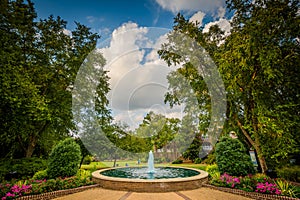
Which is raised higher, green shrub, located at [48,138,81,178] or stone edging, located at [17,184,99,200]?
green shrub, located at [48,138,81,178]

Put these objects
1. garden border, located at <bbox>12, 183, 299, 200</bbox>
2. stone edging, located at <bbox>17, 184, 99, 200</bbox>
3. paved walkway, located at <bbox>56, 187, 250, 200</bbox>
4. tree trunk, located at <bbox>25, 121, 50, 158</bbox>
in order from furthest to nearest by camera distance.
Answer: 1. tree trunk, located at <bbox>25, 121, 50, 158</bbox>
2. paved walkway, located at <bbox>56, 187, 250, 200</bbox>
3. stone edging, located at <bbox>17, 184, 99, 200</bbox>
4. garden border, located at <bbox>12, 183, 299, 200</bbox>

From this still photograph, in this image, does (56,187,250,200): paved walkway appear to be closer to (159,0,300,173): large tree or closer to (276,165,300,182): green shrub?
(159,0,300,173): large tree

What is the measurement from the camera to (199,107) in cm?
1404

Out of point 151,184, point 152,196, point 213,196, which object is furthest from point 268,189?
point 151,184

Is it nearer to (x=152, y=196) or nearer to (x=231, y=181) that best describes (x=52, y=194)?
(x=152, y=196)

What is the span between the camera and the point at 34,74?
1134 centimetres

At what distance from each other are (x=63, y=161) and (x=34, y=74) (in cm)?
645

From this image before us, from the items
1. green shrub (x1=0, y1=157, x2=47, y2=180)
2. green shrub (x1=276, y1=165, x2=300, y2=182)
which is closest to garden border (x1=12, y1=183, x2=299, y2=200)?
green shrub (x1=0, y1=157, x2=47, y2=180)

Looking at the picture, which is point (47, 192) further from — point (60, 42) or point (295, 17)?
point (295, 17)

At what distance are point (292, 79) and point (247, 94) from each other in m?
2.37

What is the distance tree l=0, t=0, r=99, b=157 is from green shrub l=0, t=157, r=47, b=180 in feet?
5.80

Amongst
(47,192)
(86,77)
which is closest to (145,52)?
(86,77)

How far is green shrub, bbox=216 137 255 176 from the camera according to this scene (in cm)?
851

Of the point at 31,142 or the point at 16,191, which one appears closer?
the point at 16,191
